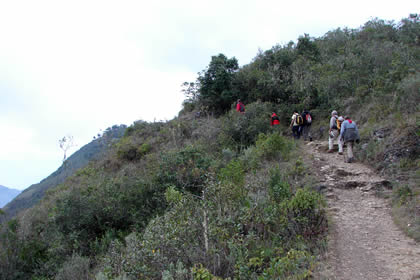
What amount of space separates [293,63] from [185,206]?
14589mm

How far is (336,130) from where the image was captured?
37.8 feet

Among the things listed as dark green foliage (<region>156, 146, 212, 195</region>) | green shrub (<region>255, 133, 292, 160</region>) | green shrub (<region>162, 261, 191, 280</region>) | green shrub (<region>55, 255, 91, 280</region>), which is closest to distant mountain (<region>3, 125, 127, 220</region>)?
green shrub (<region>55, 255, 91, 280</region>)

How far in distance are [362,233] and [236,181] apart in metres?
2.80

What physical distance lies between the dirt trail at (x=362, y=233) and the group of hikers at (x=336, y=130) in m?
0.97

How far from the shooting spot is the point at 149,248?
4.85 metres

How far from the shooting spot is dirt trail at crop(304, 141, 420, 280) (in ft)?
14.1

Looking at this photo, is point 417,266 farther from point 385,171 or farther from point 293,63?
point 293,63

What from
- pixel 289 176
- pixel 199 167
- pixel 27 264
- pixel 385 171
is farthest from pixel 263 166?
pixel 27 264

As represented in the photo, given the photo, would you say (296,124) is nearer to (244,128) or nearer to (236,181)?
(244,128)

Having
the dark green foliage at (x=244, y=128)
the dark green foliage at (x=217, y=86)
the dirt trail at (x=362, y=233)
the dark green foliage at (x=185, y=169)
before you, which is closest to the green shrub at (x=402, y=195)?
the dirt trail at (x=362, y=233)

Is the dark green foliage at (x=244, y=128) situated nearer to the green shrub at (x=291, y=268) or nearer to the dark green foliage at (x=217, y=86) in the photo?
the dark green foliage at (x=217, y=86)

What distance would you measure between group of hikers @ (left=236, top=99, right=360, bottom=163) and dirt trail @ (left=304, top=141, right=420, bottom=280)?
3.19ft

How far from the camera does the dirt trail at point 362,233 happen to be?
429 centimetres

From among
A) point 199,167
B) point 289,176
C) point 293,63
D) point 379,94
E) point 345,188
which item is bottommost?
point 345,188
